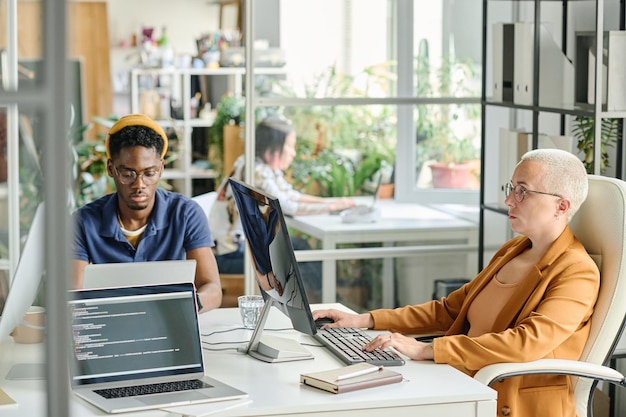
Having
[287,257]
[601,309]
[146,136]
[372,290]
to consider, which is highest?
[146,136]

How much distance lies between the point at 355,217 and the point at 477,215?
0.58 metres

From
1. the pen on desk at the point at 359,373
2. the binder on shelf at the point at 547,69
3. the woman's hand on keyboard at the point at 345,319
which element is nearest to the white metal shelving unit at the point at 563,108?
the binder on shelf at the point at 547,69

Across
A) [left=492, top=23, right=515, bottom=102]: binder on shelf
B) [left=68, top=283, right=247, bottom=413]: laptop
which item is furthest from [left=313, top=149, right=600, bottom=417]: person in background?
[left=492, top=23, right=515, bottom=102]: binder on shelf

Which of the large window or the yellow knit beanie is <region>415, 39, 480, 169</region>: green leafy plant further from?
the yellow knit beanie

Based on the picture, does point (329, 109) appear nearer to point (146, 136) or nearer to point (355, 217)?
point (355, 217)

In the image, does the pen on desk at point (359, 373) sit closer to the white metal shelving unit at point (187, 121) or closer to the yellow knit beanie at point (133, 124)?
the yellow knit beanie at point (133, 124)

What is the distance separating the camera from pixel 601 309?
2.67 m

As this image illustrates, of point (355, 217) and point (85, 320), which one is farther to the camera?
point (355, 217)

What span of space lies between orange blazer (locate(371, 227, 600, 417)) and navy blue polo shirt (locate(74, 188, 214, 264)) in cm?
96

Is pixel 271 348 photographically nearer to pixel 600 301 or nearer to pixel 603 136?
pixel 600 301

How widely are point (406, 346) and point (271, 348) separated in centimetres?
34

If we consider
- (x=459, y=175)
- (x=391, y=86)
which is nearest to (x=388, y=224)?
(x=459, y=175)

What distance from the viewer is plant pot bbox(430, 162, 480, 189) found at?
463 cm

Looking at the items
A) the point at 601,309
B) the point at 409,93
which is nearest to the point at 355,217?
the point at 409,93
